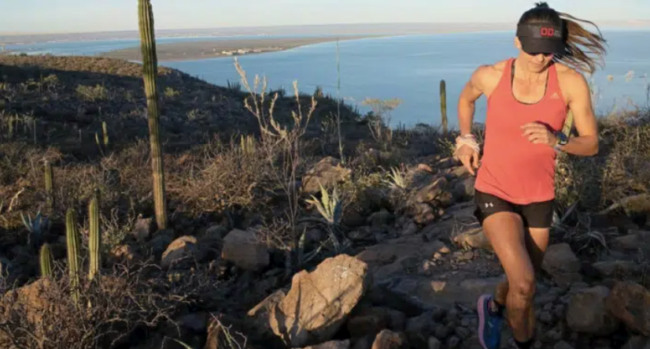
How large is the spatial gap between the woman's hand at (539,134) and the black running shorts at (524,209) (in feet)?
1.27

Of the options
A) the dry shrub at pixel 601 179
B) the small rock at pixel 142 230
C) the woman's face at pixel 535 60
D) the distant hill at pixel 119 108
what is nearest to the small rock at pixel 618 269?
the dry shrub at pixel 601 179

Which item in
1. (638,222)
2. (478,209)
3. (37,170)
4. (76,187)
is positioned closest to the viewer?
(478,209)

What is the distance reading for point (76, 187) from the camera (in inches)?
287

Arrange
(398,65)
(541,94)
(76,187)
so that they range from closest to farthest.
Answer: (541,94) → (76,187) → (398,65)

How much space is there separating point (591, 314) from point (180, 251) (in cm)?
301

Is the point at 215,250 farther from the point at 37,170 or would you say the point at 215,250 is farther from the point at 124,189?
the point at 37,170

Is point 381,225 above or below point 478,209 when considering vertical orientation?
below

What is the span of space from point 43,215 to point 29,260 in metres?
1.20

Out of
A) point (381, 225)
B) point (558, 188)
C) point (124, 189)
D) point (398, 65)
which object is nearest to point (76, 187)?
point (124, 189)

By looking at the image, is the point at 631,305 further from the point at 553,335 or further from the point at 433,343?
the point at 433,343

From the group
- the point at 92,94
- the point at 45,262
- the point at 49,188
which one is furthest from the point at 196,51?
the point at 45,262

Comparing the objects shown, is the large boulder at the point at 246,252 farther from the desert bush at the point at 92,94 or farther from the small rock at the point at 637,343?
the desert bush at the point at 92,94

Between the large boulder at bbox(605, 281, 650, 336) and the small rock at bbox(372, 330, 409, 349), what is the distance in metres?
1.12

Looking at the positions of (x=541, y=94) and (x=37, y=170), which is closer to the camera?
(x=541, y=94)
